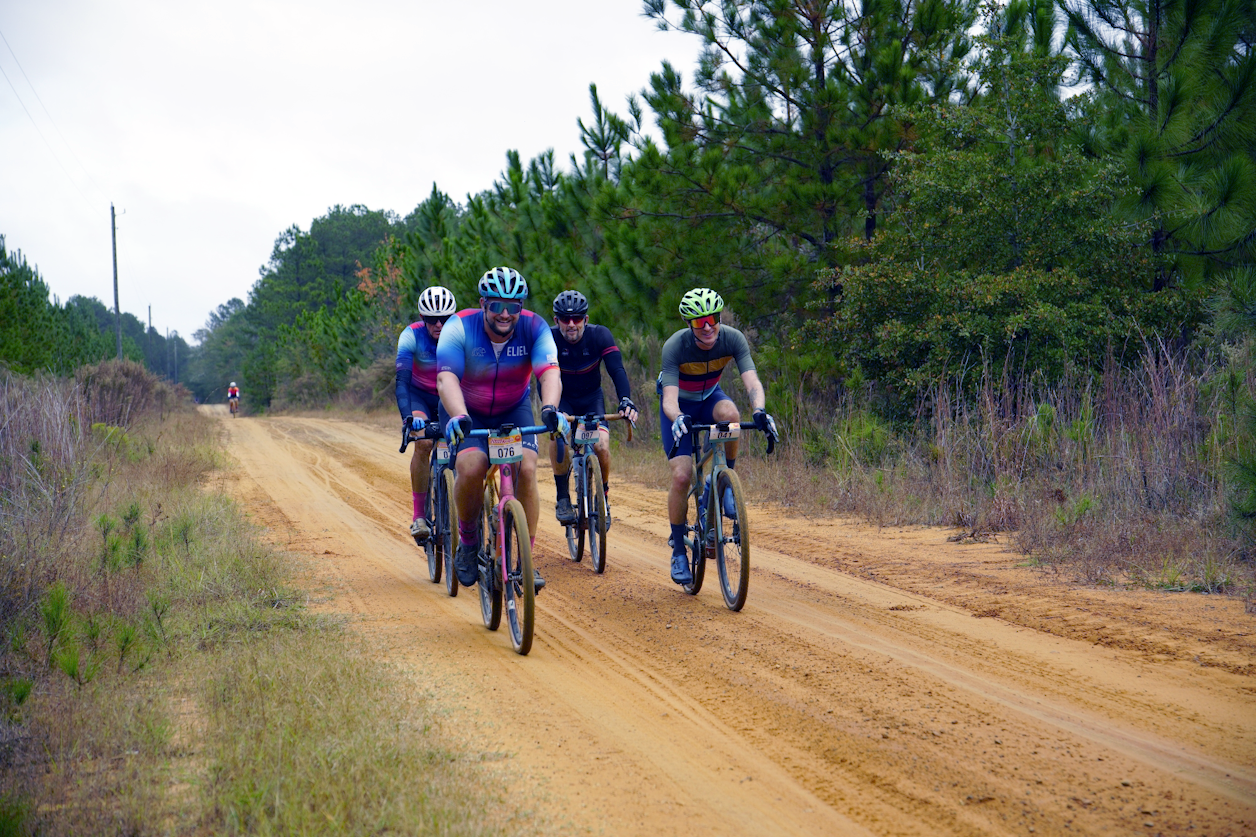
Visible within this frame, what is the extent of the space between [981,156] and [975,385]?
9.46ft

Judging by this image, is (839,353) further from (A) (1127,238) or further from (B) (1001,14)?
(B) (1001,14)

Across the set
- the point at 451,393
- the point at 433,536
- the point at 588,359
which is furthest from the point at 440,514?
the point at 451,393

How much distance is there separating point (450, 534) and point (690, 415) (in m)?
2.21

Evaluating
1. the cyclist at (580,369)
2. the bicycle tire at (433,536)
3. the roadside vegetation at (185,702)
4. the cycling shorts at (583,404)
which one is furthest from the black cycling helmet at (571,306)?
the roadside vegetation at (185,702)

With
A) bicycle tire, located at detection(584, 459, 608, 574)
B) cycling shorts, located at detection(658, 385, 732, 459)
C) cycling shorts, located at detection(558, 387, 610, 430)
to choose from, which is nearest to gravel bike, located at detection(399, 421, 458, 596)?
bicycle tire, located at detection(584, 459, 608, 574)

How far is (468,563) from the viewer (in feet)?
21.1

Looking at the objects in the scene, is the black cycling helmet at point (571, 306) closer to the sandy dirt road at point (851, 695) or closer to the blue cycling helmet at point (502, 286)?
the blue cycling helmet at point (502, 286)

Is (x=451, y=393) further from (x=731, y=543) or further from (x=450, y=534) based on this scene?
(x=731, y=543)

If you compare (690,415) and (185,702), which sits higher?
(690,415)

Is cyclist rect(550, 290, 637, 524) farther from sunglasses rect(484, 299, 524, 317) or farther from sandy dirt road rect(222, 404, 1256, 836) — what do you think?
sunglasses rect(484, 299, 524, 317)

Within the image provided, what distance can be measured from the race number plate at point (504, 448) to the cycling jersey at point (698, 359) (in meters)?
1.58

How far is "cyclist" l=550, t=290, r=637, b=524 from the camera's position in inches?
322

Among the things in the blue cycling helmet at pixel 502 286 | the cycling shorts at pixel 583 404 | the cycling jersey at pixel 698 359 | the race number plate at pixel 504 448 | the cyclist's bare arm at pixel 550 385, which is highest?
the blue cycling helmet at pixel 502 286

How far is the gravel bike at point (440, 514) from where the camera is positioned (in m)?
7.43
